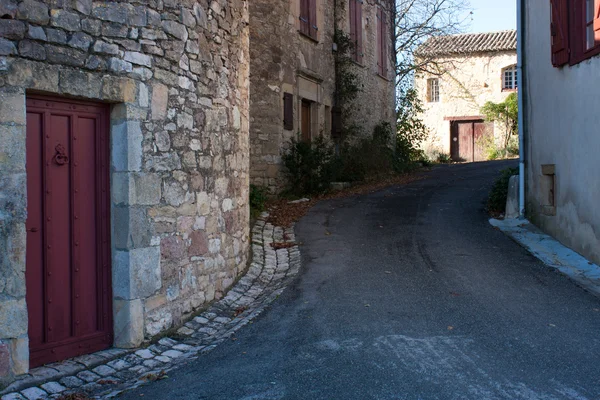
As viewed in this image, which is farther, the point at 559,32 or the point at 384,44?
the point at 384,44

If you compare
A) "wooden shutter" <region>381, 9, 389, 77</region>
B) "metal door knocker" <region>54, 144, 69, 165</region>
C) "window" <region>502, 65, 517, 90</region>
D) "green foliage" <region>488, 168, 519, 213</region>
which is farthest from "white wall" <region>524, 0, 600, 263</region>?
"window" <region>502, 65, 517, 90</region>

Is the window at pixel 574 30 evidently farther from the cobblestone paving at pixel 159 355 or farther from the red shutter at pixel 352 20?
the red shutter at pixel 352 20

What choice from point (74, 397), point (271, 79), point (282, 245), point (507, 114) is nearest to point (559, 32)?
point (282, 245)

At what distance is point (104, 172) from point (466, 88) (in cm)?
2575

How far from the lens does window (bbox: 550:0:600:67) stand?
26.0 ft

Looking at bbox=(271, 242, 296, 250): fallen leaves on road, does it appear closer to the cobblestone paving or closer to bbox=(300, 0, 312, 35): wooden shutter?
the cobblestone paving

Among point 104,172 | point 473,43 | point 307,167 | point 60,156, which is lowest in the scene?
point 104,172

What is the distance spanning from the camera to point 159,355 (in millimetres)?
5160

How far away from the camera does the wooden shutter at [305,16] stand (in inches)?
545

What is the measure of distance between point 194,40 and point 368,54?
13.0 metres

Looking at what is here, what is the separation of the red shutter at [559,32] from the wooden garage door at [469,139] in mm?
19156

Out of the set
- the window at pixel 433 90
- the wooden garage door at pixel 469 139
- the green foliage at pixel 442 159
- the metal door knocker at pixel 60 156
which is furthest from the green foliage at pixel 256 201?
the window at pixel 433 90

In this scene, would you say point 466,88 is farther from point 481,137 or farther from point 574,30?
point 574,30

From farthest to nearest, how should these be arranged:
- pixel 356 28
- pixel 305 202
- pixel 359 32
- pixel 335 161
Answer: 1. pixel 359 32
2. pixel 356 28
3. pixel 335 161
4. pixel 305 202
